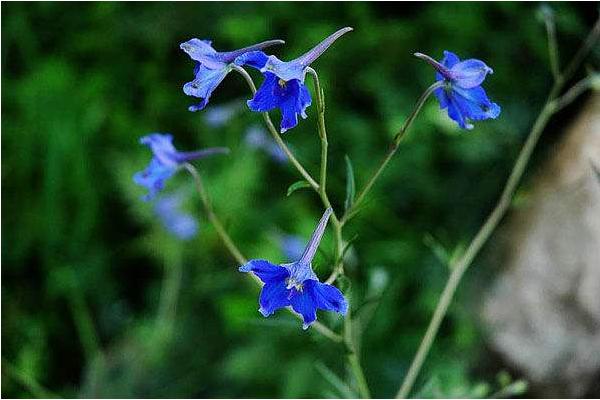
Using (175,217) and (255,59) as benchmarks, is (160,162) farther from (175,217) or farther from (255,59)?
(175,217)

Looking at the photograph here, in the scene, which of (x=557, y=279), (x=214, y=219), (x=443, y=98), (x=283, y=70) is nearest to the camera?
(x=283, y=70)

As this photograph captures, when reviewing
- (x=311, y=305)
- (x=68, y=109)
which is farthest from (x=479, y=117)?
(x=68, y=109)

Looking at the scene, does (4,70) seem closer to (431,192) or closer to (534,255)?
(431,192)

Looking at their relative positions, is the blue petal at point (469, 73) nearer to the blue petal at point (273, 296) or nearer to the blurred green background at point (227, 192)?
the blue petal at point (273, 296)

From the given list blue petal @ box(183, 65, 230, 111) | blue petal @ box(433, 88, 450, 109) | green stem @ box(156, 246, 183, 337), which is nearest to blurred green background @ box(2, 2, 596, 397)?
green stem @ box(156, 246, 183, 337)

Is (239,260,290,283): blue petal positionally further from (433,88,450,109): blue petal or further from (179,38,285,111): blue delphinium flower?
(433,88,450,109): blue petal

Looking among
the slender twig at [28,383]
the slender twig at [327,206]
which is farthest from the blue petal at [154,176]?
the slender twig at [28,383]

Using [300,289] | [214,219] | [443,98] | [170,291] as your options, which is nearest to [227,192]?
[170,291]
